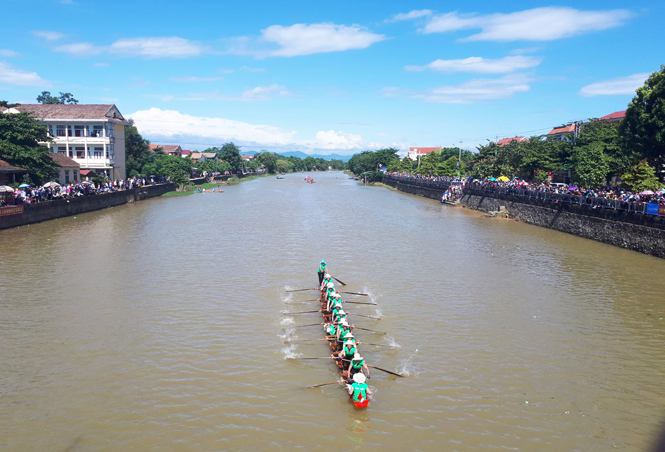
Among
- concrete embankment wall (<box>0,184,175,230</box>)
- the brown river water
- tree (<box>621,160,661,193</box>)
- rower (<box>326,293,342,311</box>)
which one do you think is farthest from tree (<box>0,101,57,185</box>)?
tree (<box>621,160,661,193</box>)

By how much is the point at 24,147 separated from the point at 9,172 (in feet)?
12.2

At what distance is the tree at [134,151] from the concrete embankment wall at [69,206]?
6355 mm

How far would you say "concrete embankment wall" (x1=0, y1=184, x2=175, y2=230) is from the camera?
30.5 meters

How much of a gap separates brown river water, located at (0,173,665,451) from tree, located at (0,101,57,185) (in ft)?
40.4

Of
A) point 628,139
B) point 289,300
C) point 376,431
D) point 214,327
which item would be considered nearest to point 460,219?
point 628,139

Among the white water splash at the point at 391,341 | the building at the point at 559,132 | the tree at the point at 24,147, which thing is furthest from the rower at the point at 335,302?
the building at the point at 559,132

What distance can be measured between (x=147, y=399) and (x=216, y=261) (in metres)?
12.9

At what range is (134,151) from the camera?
62.5 m

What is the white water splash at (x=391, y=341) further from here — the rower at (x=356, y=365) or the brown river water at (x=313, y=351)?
the rower at (x=356, y=365)

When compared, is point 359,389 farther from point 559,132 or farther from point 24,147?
point 559,132

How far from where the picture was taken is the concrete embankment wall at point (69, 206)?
3053 centimetres

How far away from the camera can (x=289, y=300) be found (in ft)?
55.1

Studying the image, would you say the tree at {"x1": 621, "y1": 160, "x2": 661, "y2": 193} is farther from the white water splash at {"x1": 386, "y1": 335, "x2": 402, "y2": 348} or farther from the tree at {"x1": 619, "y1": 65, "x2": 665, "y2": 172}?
the white water splash at {"x1": 386, "y1": 335, "x2": 402, "y2": 348}

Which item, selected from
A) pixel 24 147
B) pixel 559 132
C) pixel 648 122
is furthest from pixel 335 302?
pixel 559 132
